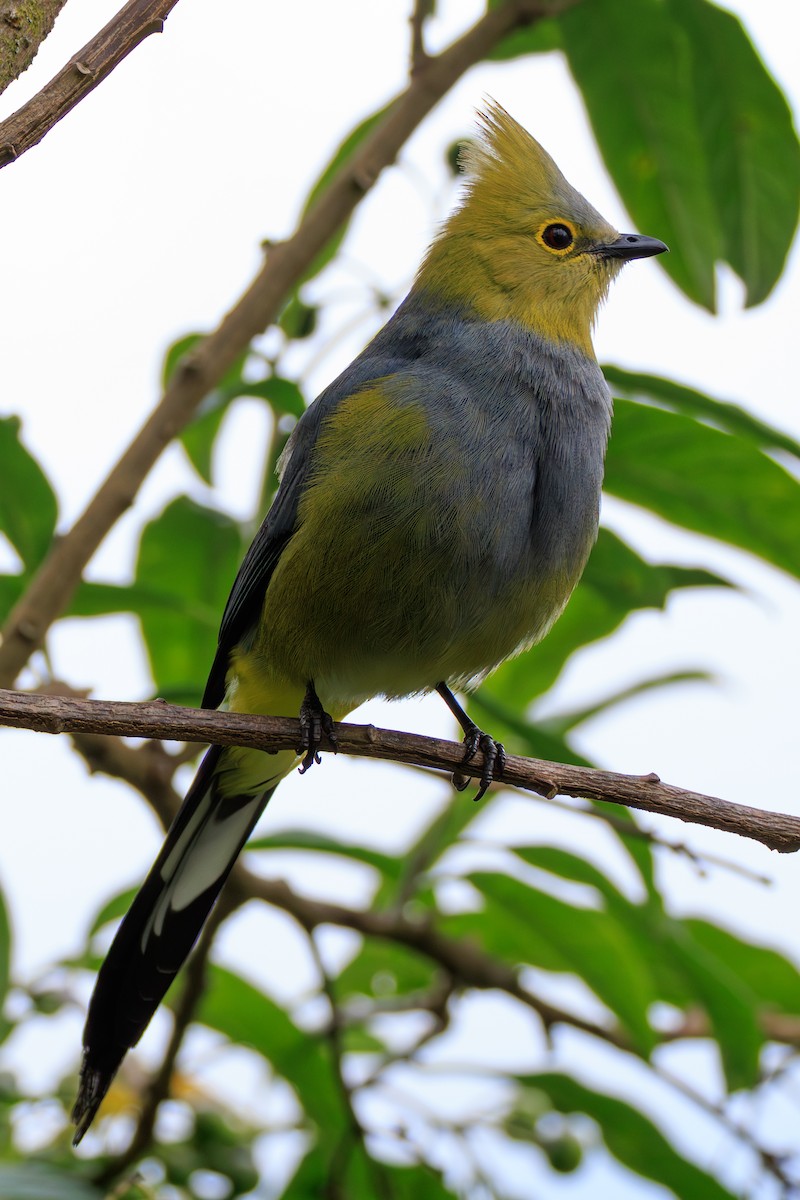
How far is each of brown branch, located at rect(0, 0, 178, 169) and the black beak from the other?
2.11 metres

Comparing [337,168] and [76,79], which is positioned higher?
[337,168]

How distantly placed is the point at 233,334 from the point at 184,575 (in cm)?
98

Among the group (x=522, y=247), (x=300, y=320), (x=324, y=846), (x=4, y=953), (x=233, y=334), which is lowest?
(x=4, y=953)

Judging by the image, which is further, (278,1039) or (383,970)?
(383,970)

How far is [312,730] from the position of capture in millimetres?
2941

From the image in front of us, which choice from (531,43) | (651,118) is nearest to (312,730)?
(651,118)

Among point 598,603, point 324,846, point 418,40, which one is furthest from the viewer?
point 598,603

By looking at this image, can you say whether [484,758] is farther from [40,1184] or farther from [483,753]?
[40,1184]

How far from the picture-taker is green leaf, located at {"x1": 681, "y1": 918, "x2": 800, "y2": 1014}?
14.1 ft

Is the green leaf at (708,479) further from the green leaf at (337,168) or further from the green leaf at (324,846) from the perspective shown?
the green leaf at (324,846)

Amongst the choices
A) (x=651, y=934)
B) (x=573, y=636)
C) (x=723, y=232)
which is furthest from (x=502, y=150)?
(x=651, y=934)

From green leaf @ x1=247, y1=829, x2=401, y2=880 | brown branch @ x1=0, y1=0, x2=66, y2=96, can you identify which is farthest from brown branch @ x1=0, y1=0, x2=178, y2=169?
green leaf @ x1=247, y1=829, x2=401, y2=880

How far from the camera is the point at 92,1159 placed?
11.8ft

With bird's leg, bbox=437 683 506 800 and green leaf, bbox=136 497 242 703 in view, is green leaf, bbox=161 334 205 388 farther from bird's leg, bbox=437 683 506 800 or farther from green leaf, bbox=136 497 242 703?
bird's leg, bbox=437 683 506 800
